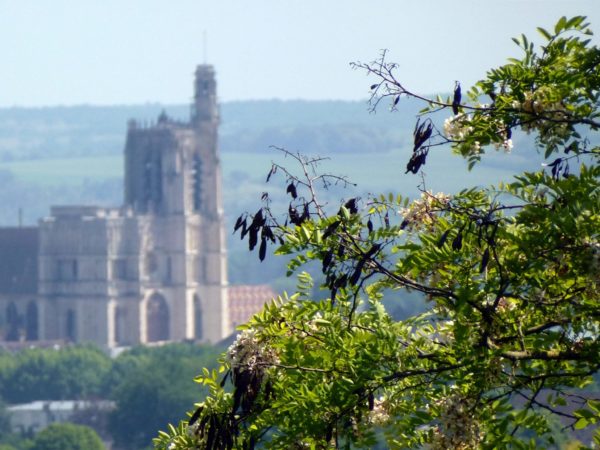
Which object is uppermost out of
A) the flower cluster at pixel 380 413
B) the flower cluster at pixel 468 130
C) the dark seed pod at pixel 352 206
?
the flower cluster at pixel 468 130

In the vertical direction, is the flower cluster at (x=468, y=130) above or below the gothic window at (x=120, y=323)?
above

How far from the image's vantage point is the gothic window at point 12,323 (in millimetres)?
183562

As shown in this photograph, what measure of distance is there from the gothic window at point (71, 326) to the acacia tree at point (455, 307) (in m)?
164

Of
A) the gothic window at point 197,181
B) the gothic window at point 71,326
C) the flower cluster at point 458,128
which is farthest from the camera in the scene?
the gothic window at point 197,181

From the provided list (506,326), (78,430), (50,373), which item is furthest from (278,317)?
(50,373)

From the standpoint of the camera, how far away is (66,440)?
385 feet

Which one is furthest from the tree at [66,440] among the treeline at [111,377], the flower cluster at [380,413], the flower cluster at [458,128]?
the flower cluster at [458,128]

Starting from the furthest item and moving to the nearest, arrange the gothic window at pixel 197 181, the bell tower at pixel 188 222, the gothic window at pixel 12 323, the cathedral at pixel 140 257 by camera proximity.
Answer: the gothic window at pixel 197 181
the bell tower at pixel 188 222
the gothic window at pixel 12 323
the cathedral at pixel 140 257

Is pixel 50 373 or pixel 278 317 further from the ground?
pixel 278 317

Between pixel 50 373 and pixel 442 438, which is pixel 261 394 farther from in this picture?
pixel 50 373

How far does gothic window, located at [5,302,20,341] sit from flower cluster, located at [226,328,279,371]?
6600 inches

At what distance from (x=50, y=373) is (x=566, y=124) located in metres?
147

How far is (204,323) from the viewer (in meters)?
186

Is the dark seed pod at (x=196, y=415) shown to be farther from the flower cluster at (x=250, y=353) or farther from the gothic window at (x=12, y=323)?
the gothic window at (x=12, y=323)
